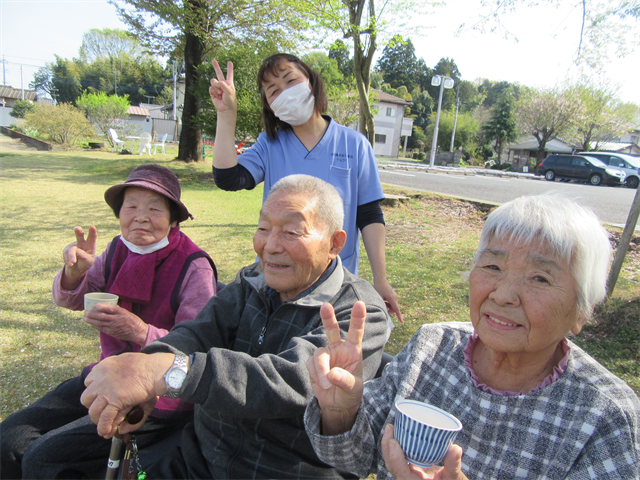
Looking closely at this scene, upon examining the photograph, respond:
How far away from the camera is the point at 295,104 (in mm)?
2594

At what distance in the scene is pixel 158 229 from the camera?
233cm

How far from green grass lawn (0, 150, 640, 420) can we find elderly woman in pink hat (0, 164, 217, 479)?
3.97 feet

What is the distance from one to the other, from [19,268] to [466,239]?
729 centimetres

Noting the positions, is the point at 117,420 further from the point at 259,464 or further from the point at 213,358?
the point at 259,464

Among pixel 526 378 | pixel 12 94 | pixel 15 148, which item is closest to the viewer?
pixel 526 378

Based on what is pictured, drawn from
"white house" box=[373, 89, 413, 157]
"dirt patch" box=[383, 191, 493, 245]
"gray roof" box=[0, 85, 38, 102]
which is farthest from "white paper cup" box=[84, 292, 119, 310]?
"gray roof" box=[0, 85, 38, 102]

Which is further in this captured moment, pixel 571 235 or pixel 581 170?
pixel 581 170

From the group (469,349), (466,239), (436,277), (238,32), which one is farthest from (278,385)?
(238,32)

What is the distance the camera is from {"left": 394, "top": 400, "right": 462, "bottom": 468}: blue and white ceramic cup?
38.7 inches

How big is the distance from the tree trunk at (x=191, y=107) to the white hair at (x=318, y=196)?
14304 mm

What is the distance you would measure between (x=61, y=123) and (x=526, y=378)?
31.6 m

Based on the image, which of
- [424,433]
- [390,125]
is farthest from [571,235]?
[390,125]

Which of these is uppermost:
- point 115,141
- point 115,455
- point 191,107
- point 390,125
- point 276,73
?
point 390,125

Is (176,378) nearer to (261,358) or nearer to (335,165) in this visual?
(261,358)
